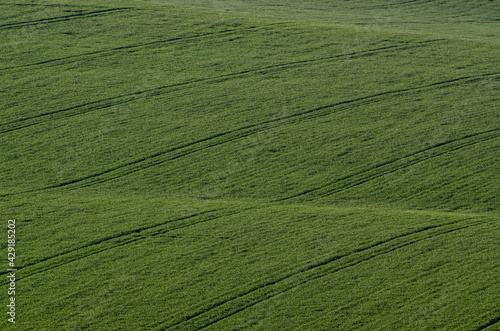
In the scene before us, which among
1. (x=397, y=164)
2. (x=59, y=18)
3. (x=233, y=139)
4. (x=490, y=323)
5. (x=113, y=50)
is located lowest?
(x=490, y=323)

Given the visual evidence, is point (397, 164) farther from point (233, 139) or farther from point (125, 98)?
point (125, 98)

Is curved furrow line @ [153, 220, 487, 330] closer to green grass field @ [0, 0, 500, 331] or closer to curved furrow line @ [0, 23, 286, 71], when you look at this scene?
green grass field @ [0, 0, 500, 331]

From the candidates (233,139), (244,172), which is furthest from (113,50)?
(244,172)

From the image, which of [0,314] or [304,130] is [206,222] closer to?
[0,314]

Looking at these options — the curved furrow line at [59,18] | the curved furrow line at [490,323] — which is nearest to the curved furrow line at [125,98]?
the curved furrow line at [59,18]

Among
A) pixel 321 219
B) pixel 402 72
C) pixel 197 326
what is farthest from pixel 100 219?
pixel 402 72
